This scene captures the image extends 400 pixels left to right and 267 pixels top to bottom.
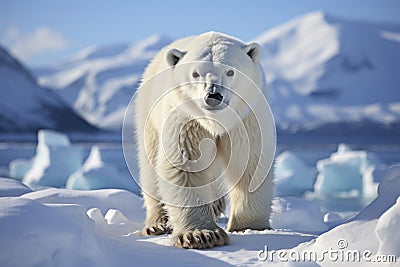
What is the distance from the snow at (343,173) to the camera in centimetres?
1848

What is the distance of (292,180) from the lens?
62.8 feet

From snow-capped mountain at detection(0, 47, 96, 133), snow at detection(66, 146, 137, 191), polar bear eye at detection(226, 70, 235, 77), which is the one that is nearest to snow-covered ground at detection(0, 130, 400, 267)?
polar bear eye at detection(226, 70, 235, 77)

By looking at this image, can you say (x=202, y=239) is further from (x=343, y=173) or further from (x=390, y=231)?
(x=343, y=173)

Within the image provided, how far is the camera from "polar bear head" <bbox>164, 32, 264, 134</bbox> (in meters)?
3.17

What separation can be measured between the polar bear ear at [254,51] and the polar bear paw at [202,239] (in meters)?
1.12

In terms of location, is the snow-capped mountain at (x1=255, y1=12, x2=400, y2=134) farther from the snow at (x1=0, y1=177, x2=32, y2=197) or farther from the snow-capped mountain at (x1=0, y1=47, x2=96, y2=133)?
the snow at (x1=0, y1=177, x2=32, y2=197)

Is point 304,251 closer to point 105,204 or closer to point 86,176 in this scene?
point 105,204

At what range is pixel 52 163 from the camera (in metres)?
17.1

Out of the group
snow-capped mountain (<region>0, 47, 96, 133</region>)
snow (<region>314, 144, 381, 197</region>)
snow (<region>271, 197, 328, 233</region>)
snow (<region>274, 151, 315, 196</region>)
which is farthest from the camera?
snow-capped mountain (<region>0, 47, 96, 133</region>)

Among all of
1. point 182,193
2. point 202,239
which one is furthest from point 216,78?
point 202,239

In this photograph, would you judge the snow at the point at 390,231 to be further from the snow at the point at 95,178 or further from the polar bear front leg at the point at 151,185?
the snow at the point at 95,178

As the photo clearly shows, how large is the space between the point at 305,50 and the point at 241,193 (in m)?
176

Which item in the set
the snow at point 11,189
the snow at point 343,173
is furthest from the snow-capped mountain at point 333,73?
the snow at point 11,189

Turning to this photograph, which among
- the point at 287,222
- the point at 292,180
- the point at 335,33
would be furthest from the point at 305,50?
the point at 287,222
